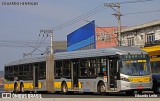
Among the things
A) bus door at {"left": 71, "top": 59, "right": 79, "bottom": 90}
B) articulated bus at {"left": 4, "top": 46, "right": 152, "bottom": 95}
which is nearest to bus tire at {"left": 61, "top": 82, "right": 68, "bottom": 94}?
articulated bus at {"left": 4, "top": 46, "right": 152, "bottom": 95}

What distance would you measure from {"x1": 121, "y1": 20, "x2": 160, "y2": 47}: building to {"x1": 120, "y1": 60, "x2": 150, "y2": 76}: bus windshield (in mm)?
25966

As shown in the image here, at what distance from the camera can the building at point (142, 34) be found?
54.3 meters

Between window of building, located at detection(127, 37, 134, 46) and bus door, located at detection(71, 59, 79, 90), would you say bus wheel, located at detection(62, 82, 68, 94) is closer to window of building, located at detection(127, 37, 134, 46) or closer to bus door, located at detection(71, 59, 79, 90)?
bus door, located at detection(71, 59, 79, 90)

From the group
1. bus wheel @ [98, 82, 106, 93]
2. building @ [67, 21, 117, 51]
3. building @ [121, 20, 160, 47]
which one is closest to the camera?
bus wheel @ [98, 82, 106, 93]

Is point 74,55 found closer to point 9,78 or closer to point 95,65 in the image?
point 95,65

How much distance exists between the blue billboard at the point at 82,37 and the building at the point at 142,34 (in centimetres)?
506

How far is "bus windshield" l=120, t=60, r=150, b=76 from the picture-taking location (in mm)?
25969

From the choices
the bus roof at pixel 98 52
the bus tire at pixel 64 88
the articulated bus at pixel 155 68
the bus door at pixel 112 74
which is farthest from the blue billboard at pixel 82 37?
the bus door at pixel 112 74

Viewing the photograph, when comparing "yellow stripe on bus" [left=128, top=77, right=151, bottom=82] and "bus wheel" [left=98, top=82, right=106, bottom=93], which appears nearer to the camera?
"yellow stripe on bus" [left=128, top=77, right=151, bottom=82]

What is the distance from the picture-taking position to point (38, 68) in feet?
115

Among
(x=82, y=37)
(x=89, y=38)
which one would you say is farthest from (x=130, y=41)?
(x=82, y=37)

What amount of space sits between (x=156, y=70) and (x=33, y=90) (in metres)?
11.0

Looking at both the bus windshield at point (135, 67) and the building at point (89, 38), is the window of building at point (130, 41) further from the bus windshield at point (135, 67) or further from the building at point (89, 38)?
the bus windshield at point (135, 67)

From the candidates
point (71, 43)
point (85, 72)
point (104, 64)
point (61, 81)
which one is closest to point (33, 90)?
point (61, 81)
